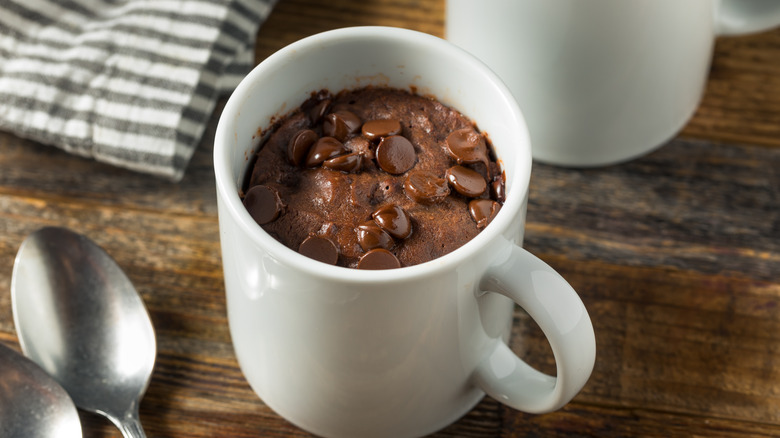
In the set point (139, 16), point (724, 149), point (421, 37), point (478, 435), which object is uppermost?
point (421, 37)

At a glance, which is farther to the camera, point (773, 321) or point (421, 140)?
point (773, 321)

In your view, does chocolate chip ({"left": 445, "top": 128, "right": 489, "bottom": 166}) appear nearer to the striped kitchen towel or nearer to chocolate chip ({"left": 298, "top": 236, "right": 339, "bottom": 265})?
chocolate chip ({"left": 298, "top": 236, "right": 339, "bottom": 265})

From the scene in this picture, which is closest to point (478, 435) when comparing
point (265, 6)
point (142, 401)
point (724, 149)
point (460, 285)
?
point (460, 285)

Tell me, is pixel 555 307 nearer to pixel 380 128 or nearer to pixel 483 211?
pixel 483 211

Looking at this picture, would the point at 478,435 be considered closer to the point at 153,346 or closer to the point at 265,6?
the point at 153,346

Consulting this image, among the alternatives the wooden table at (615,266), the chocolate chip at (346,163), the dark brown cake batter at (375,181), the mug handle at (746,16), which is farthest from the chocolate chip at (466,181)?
the mug handle at (746,16)

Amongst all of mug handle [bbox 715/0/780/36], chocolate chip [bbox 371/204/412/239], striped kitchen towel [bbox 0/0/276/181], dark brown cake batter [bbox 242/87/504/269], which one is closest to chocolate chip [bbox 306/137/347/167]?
dark brown cake batter [bbox 242/87/504/269]

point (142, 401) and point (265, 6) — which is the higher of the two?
point (265, 6)
